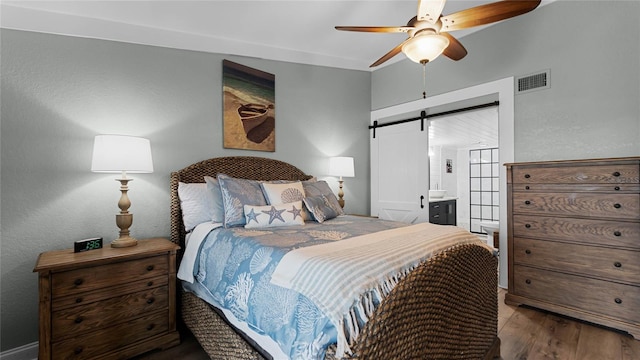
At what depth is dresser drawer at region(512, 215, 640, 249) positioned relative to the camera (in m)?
2.13

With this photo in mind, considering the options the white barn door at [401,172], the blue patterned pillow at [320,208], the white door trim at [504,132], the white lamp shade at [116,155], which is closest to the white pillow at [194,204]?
the white lamp shade at [116,155]

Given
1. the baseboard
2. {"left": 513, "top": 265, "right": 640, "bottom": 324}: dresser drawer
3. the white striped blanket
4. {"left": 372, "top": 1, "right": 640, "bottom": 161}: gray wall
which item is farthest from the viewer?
{"left": 372, "top": 1, "right": 640, "bottom": 161}: gray wall

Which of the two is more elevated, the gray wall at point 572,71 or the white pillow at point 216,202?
the gray wall at point 572,71

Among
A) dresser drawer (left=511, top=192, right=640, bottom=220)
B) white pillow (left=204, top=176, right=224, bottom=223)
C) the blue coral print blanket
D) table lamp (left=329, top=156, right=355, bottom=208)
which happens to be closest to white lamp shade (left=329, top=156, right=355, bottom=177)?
table lamp (left=329, top=156, right=355, bottom=208)

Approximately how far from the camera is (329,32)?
10.2ft

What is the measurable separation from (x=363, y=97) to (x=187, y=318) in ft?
11.3

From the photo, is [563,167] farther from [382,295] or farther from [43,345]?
[43,345]

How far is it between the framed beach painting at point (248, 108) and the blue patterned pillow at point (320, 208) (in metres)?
0.99

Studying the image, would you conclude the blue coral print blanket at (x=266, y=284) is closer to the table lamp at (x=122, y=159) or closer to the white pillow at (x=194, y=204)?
the white pillow at (x=194, y=204)

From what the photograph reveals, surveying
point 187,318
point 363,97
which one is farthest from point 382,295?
point 363,97

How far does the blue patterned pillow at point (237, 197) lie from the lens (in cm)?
226

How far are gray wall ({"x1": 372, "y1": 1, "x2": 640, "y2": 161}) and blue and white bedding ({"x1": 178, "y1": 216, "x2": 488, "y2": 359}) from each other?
1703 mm

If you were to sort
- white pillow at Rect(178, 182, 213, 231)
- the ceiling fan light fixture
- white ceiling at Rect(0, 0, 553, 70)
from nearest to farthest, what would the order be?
the ceiling fan light fixture
white ceiling at Rect(0, 0, 553, 70)
white pillow at Rect(178, 182, 213, 231)

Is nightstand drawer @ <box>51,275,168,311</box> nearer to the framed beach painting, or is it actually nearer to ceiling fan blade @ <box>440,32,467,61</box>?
the framed beach painting
